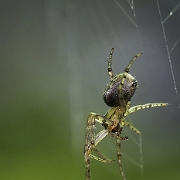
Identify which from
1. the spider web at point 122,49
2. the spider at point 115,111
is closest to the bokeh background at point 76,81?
the spider web at point 122,49

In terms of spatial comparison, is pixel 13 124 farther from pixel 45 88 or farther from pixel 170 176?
pixel 170 176

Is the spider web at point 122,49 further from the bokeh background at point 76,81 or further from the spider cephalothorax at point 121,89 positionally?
the spider cephalothorax at point 121,89

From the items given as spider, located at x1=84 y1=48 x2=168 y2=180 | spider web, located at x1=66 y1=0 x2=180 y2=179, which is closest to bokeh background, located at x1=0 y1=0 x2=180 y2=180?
spider web, located at x1=66 y1=0 x2=180 y2=179

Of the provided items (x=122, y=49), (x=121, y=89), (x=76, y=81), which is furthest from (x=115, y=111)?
(x=76, y=81)

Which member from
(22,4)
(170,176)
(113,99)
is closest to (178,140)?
(170,176)

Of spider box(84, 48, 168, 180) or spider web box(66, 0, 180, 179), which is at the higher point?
spider web box(66, 0, 180, 179)

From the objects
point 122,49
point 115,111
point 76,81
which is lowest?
point 115,111

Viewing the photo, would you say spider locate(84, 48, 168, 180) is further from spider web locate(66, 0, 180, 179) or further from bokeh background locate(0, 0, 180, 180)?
bokeh background locate(0, 0, 180, 180)

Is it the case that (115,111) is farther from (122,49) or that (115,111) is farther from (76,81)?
(76,81)
